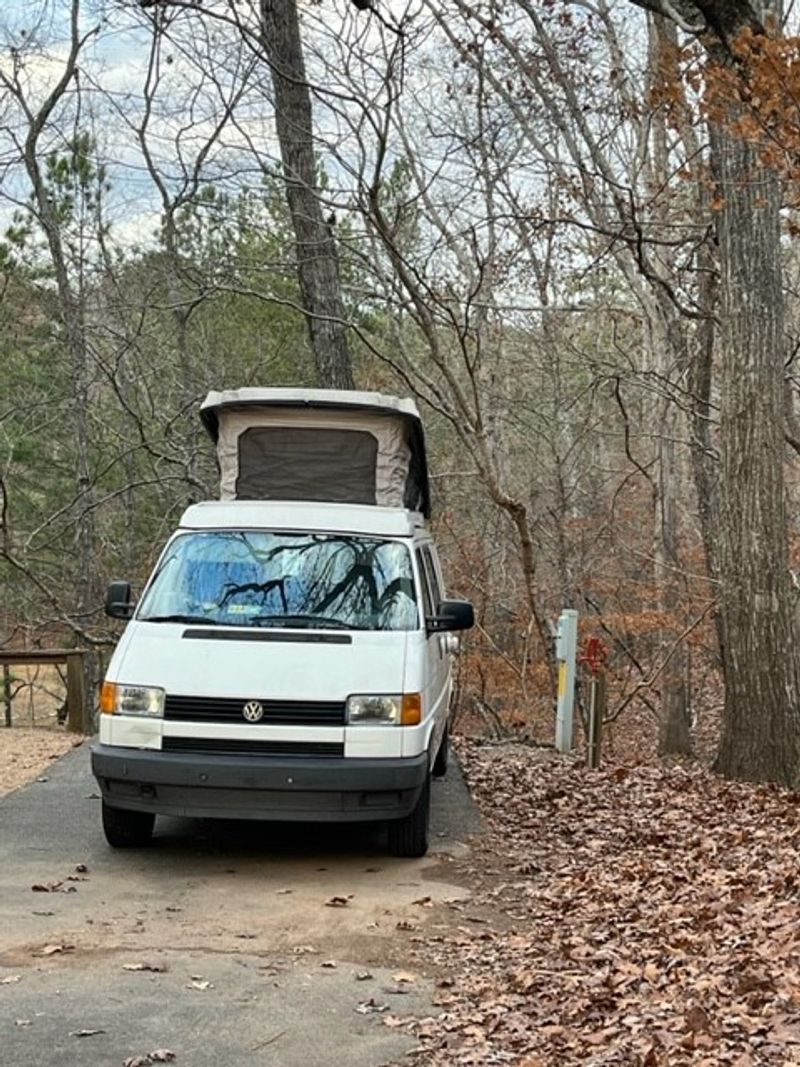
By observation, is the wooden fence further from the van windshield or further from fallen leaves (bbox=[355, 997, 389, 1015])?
fallen leaves (bbox=[355, 997, 389, 1015])

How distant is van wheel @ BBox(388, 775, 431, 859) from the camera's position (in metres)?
7.64

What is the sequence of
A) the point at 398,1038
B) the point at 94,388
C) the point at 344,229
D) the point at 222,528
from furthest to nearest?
the point at 94,388, the point at 344,229, the point at 222,528, the point at 398,1038

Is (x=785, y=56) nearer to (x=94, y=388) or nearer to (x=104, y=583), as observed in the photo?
(x=94, y=388)

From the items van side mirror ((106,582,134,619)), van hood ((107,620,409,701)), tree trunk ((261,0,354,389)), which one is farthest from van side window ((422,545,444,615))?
tree trunk ((261,0,354,389))

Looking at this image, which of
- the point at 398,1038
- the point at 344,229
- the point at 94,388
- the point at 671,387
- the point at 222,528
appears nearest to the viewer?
the point at 398,1038

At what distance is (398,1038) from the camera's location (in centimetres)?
476

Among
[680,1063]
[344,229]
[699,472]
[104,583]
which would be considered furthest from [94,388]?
[680,1063]

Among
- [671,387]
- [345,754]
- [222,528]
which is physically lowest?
[345,754]

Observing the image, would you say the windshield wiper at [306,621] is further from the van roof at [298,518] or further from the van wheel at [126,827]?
the van wheel at [126,827]

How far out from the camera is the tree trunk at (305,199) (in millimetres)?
14164

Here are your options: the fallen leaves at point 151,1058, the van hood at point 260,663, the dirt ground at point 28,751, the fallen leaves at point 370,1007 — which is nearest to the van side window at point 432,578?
the van hood at point 260,663

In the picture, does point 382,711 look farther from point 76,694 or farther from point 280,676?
point 76,694

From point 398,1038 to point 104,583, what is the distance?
2040 cm

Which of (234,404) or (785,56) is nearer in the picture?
(785,56)
